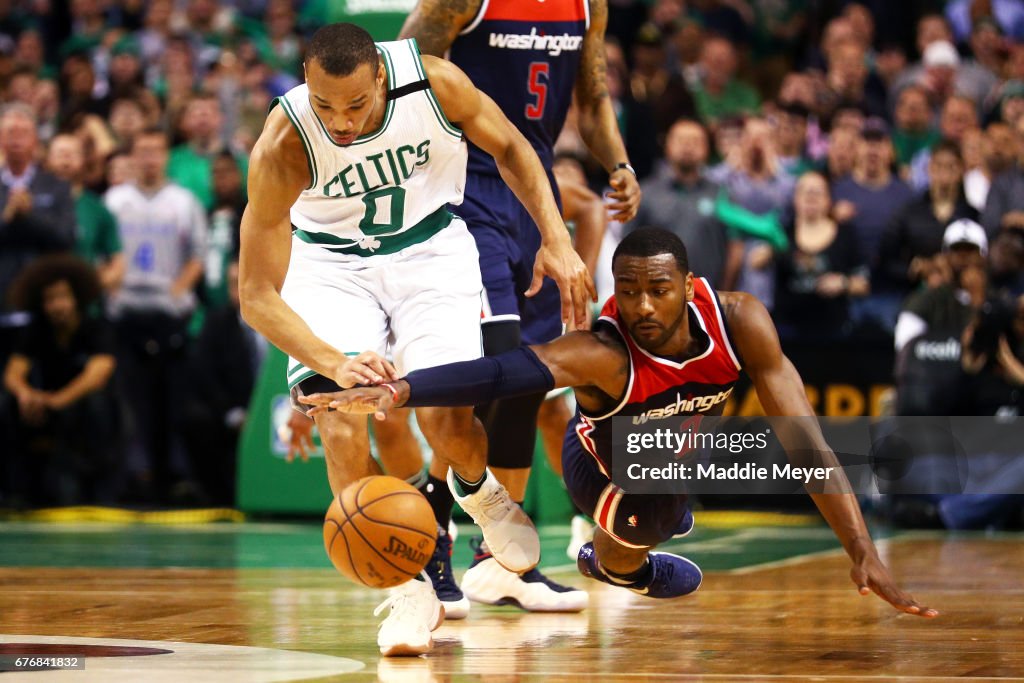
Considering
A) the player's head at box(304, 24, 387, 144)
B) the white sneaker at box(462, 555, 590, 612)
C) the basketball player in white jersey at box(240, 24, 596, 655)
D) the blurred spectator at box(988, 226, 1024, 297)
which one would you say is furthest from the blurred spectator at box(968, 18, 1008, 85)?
the player's head at box(304, 24, 387, 144)

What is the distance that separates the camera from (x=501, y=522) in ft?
19.7

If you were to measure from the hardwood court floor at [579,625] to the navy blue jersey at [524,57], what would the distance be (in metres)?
1.97

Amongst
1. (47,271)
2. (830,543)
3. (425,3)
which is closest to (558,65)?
(425,3)

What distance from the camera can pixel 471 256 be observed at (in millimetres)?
5996

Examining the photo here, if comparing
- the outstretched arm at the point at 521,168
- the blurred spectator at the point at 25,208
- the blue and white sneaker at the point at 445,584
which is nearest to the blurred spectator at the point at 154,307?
the blurred spectator at the point at 25,208

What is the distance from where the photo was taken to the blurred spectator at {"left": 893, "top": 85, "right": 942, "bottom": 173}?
12.5 metres

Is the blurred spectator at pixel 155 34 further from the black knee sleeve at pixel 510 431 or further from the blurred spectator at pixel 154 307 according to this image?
the black knee sleeve at pixel 510 431

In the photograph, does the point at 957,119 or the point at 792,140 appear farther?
the point at 792,140

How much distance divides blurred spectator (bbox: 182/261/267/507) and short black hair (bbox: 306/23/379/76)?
6487 mm

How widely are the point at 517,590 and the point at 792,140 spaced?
6682 millimetres

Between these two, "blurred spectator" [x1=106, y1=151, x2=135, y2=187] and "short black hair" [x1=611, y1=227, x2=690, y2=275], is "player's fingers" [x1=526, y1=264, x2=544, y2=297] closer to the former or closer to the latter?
"short black hair" [x1=611, y1=227, x2=690, y2=275]

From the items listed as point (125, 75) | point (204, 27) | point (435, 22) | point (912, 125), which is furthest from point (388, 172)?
point (204, 27)

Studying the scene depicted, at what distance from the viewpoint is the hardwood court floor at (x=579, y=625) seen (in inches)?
191

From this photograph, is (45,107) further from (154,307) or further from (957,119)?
(957,119)
